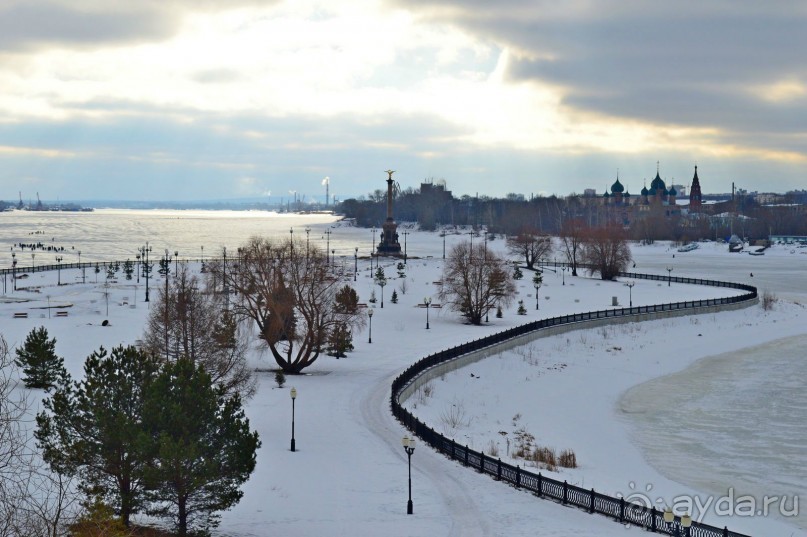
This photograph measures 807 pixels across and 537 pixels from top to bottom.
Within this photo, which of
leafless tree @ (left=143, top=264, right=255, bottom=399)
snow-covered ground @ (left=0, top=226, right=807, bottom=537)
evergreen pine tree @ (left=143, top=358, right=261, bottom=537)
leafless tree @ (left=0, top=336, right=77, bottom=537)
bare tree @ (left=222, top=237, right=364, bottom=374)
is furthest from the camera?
bare tree @ (left=222, top=237, right=364, bottom=374)

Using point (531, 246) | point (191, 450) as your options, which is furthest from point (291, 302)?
point (531, 246)

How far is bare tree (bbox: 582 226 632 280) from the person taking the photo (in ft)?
326

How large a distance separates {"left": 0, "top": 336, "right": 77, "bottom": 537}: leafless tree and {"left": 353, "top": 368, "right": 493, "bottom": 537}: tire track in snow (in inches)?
387

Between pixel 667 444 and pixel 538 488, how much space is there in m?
11.5

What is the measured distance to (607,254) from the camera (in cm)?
9975

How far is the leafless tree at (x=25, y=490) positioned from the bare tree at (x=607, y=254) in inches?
3031

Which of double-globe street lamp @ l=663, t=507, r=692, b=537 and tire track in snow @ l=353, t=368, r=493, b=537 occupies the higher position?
double-globe street lamp @ l=663, t=507, r=692, b=537

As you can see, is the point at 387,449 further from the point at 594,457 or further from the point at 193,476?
the point at 193,476

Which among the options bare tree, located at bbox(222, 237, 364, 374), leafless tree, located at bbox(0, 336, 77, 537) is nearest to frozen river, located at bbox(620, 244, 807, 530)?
bare tree, located at bbox(222, 237, 364, 374)

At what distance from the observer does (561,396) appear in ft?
146

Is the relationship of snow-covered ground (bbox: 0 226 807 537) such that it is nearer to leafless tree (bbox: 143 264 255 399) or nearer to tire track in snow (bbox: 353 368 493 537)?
tire track in snow (bbox: 353 368 493 537)

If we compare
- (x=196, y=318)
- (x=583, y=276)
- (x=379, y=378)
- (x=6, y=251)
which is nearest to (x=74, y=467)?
(x=196, y=318)

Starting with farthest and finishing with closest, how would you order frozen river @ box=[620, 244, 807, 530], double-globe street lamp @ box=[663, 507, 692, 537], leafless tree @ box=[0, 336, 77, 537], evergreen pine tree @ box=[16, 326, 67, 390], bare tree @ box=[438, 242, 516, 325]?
1. bare tree @ box=[438, 242, 516, 325]
2. evergreen pine tree @ box=[16, 326, 67, 390]
3. frozen river @ box=[620, 244, 807, 530]
4. double-globe street lamp @ box=[663, 507, 692, 537]
5. leafless tree @ box=[0, 336, 77, 537]

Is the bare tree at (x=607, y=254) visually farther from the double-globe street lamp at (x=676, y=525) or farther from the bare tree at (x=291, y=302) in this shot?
the double-globe street lamp at (x=676, y=525)
